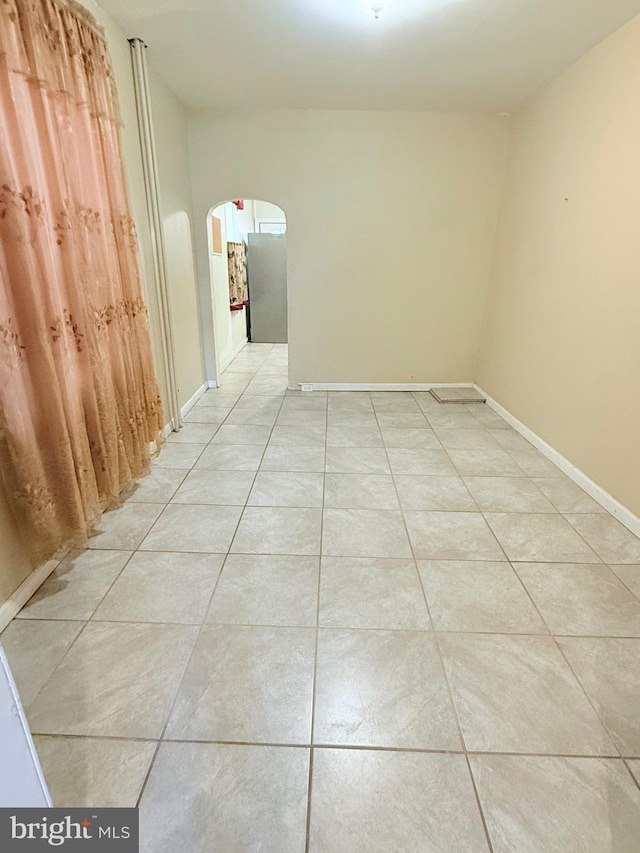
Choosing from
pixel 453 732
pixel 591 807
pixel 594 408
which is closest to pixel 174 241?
pixel 594 408

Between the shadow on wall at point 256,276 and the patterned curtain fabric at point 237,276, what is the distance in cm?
7

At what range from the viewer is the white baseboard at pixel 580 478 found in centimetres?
220

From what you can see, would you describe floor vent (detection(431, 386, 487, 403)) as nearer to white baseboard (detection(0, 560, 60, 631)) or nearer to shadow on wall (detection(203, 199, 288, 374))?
shadow on wall (detection(203, 199, 288, 374))

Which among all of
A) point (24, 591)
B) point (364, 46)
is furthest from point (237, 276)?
point (24, 591)

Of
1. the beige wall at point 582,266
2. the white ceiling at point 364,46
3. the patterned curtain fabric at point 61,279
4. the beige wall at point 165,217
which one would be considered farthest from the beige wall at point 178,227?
the beige wall at point 582,266

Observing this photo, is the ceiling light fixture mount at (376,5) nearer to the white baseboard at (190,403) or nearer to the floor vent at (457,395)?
the white baseboard at (190,403)

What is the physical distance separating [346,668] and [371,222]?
149 inches

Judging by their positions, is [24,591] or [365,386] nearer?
[24,591]

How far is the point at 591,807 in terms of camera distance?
1061 mm

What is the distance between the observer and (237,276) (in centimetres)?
600

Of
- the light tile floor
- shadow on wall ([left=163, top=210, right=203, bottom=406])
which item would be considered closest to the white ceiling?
shadow on wall ([left=163, top=210, right=203, bottom=406])

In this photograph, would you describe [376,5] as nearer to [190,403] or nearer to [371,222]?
[371,222]

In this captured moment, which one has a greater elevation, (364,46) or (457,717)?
(364,46)

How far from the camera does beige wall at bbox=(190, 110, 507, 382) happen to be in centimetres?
371
